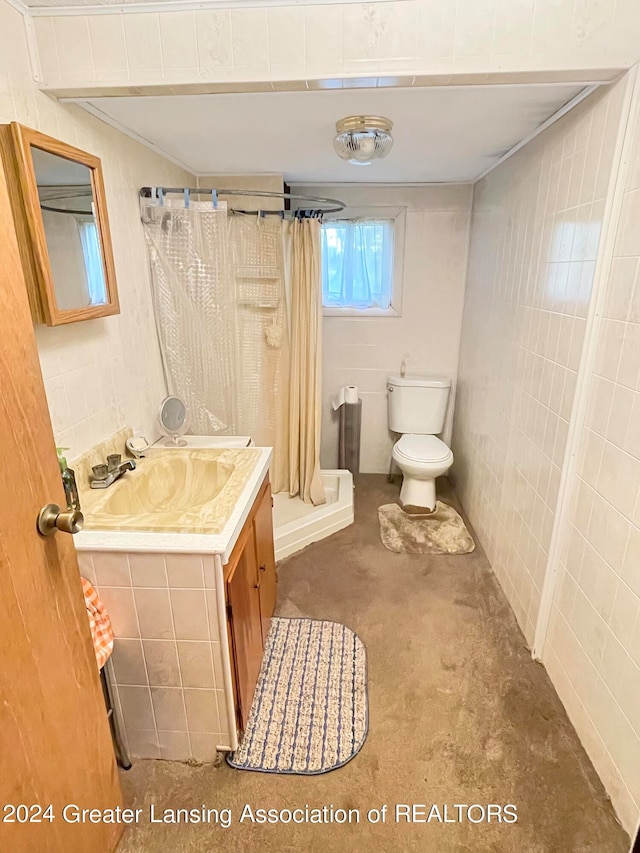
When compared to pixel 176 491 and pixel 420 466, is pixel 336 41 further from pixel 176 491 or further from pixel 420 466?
pixel 420 466

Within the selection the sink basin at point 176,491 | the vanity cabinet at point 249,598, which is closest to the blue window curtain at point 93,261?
the sink basin at point 176,491

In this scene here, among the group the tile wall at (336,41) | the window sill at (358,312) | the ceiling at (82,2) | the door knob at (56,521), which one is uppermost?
the ceiling at (82,2)

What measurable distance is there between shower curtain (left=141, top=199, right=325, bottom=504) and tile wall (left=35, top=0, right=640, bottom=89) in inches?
26.6

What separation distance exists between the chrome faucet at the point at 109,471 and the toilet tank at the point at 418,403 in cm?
193

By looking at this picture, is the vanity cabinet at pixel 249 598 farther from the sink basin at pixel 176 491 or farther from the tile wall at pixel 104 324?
the tile wall at pixel 104 324

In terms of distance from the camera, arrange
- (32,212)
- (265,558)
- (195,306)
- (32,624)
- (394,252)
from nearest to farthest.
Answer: (32,624) < (32,212) < (265,558) < (195,306) < (394,252)

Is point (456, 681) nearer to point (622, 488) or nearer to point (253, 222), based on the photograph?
point (622, 488)

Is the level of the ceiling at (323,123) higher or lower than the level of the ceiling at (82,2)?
lower

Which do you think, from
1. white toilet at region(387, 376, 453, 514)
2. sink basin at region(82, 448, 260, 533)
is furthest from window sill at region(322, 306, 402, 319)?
sink basin at region(82, 448, 260, 533)

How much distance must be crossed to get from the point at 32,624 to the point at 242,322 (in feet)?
5.72

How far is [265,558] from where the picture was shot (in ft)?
6.15

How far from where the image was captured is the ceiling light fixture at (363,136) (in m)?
1.69

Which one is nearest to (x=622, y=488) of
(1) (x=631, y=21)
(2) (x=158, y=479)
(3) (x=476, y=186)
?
(1) (x=631, y=21)

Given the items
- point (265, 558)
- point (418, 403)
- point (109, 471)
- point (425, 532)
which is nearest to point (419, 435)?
point (418, 403)
